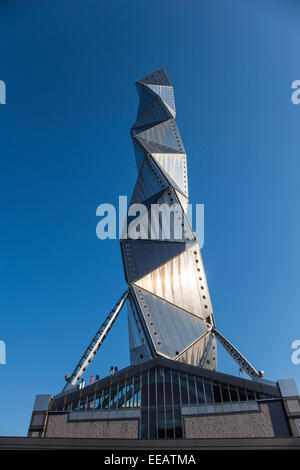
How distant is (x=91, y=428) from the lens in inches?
845

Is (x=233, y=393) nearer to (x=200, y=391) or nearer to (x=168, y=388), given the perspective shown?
(x=200, y=391)

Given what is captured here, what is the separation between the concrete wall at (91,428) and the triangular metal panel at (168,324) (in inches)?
449

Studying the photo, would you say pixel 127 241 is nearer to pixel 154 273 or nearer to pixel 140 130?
pixel 154 273

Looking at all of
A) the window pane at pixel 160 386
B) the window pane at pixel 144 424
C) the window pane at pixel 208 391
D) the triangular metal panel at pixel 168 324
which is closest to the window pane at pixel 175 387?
the window pane at pixel 160 386

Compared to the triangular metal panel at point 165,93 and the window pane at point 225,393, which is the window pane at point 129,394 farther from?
the triangular metal panel at point 165,93

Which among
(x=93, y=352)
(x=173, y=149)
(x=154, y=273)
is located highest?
(x=173, y=149)

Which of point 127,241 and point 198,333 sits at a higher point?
point 127,241

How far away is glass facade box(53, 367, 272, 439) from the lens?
21359 millimetres

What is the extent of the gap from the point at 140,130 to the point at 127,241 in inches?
997

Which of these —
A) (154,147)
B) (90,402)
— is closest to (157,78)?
(154,147)

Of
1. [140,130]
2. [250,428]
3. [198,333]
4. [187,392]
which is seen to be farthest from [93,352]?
[140,130]

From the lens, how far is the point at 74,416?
73.2 feet

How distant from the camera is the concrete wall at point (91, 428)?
2102 centimetres

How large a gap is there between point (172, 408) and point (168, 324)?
46.8 feet
